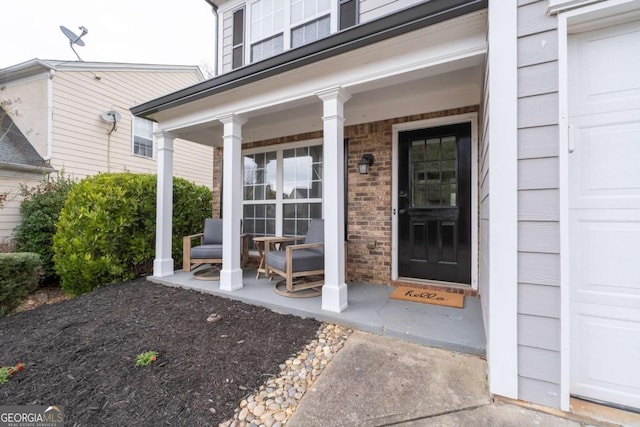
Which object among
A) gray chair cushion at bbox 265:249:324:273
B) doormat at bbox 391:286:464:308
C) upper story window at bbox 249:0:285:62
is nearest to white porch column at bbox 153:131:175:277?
gray chair cushion at bbox 265:249:324:273

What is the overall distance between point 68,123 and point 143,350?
21.7ft

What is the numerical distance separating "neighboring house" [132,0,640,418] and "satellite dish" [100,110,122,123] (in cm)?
381

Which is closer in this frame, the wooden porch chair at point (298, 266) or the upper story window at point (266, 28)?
the wooden porch chair at point (298, 266)

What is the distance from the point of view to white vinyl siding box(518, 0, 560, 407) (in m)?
1.46

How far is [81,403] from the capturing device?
1.58 metres

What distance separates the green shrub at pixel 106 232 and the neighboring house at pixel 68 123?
82.3 inches

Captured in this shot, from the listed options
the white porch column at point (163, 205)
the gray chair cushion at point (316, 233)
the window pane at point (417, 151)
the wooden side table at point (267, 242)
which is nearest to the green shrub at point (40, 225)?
the white porch column at point (163, 205)

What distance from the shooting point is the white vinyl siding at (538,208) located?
4.80ft

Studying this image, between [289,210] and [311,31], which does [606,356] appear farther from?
[311,31]

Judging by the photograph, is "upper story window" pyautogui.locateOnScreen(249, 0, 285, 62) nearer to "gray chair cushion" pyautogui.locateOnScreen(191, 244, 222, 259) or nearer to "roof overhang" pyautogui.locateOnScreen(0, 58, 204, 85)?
"gray chair cushion" pyautogui.locateOnScreen(191, 244, 222, 259)

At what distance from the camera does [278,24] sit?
4.33 m

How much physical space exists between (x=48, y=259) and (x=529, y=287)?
23.1ft

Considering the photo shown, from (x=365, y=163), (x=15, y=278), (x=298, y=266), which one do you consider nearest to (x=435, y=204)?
(x=365, y=163)

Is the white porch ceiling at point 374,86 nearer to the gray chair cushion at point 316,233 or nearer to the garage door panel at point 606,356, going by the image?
the gray chair cushion at point 316,233
